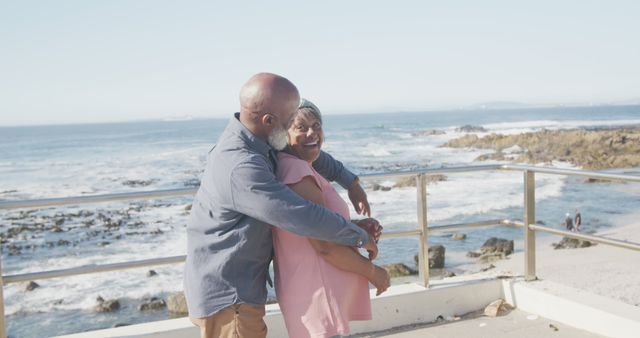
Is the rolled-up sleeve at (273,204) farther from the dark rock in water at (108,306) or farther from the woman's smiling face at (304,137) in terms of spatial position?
the dark rock in water at (108,306)

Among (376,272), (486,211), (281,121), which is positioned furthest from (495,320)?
(486,211)

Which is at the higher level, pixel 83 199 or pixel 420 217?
pixel 83 199

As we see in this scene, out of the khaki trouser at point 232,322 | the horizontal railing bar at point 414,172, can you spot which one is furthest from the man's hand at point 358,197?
the horizontal railing bar at point 414,172

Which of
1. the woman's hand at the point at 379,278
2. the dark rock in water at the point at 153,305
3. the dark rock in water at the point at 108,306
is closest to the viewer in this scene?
the woman's hand at the point at 379,278

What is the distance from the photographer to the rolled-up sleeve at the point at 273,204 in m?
1.74

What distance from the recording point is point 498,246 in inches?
464

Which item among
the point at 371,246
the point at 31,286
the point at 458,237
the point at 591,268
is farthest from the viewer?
the point at 458,237

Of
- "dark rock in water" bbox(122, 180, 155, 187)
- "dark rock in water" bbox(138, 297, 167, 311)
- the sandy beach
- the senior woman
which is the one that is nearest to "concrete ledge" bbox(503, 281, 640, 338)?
the senior woman

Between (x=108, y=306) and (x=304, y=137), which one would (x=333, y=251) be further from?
(x=108, y=306)

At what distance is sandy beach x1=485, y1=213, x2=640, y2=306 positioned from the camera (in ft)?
28.4

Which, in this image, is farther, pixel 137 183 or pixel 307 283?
pixel 137 183

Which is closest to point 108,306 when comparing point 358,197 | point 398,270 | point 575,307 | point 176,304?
point 176,304

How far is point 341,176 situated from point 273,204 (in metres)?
0.76

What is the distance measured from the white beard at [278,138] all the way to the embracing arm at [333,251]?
0.12 metres
